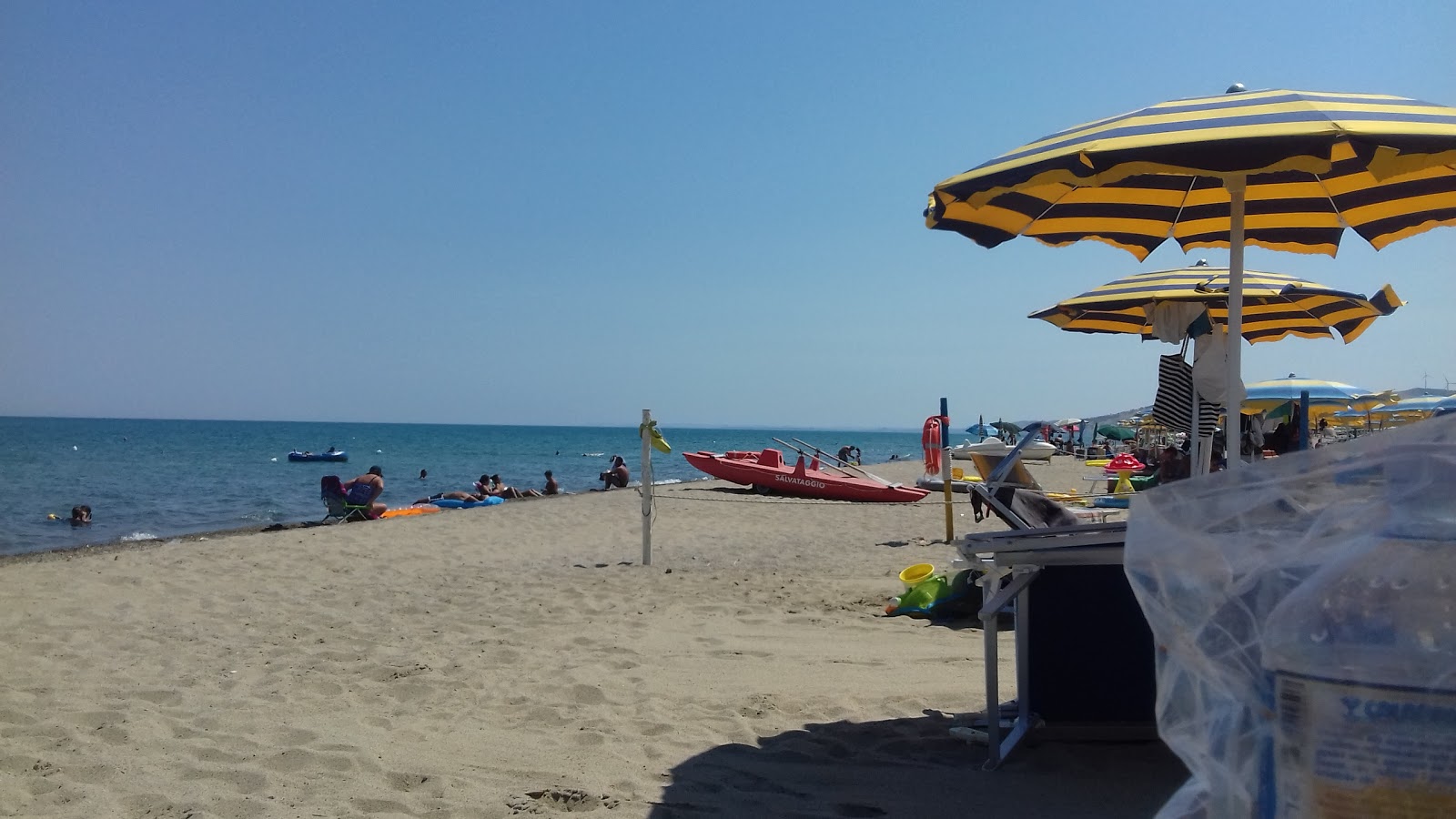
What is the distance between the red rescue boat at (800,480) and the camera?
15945 mm

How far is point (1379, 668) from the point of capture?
119 cm

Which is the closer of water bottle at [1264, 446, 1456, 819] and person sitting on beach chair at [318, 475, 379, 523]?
water bottle at [1264, 446, 1456, 819]

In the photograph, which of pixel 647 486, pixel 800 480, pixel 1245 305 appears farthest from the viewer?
pixel 800 480

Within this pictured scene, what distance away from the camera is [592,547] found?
963 cm

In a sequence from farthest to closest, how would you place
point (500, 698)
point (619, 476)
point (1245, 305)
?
point (619, 476) → point (1245, 305) → point (500, 698)

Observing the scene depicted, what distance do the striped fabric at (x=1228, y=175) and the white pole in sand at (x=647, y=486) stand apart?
4530 millimetres

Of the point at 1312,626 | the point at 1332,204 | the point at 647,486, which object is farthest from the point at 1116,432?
the point at 1312,626

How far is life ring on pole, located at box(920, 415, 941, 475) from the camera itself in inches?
398

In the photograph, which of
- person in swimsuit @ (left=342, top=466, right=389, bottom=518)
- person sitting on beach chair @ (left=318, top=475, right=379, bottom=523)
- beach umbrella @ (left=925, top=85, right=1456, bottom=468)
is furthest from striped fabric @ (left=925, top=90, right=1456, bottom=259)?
person sitting on beach chair @ (left=318, top=475, right=379, bottom=523)

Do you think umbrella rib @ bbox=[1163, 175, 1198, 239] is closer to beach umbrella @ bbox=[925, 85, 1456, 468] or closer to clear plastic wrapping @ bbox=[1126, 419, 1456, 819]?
beach umbrella @ bbox=[925, 85, 1456, 468]

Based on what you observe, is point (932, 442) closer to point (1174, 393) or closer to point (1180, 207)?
point (1174, 393)

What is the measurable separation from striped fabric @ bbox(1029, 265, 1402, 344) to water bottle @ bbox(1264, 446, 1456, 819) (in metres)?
4.86

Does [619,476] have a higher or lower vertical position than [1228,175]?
lower

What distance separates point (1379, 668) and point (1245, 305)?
6135 mm
